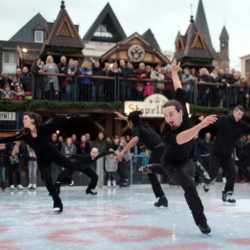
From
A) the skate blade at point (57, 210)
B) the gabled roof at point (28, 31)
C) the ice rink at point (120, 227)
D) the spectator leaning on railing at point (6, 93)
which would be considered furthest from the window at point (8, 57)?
the skate blade at point (57, 210)

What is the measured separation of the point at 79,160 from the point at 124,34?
2429 centimetres

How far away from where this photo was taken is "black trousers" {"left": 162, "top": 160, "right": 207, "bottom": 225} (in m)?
4.29

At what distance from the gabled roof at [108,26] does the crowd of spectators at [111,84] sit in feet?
55.3

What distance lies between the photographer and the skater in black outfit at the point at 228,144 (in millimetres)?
7070

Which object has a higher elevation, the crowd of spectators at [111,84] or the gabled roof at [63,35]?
the gabled roof at [63,35]

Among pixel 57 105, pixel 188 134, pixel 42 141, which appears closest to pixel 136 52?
pixel 57 105

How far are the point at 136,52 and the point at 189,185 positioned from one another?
719 inches

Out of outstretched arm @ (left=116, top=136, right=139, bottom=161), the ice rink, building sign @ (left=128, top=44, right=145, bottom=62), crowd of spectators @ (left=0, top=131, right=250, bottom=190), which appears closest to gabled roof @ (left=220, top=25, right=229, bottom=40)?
building sign @ (left=128, top=44, right=145, bottom=62)

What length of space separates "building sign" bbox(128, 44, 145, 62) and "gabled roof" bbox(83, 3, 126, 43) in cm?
1013

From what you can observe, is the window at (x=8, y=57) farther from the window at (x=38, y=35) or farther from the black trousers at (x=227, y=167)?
the black trousers at (x=227, y=167)

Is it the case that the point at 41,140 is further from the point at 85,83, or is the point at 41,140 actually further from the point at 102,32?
the point at 102,32

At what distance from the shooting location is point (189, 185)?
439 centimetres

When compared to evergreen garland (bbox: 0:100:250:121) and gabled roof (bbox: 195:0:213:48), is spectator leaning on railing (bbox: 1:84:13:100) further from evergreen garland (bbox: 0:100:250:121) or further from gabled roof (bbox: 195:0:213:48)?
gabled roof (bbox: 195:0:213:48)

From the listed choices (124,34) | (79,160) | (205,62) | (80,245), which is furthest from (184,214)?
(124,34)
